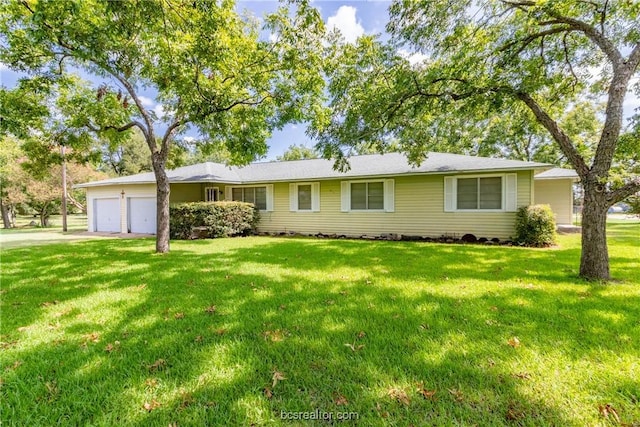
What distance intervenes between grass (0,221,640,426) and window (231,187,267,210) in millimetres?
8852

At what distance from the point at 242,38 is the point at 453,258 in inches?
319

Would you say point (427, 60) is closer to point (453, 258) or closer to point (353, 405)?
point (453, 258)

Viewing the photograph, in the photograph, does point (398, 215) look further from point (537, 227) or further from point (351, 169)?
point (537, 227)

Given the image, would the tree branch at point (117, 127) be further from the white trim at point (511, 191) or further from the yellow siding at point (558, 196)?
the yellow siding at point (558, 196)

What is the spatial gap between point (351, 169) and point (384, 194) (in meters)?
1.81

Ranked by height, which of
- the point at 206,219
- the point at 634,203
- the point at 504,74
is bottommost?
the point at 206,219

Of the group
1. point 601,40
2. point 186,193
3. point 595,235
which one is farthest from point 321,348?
point 186,193

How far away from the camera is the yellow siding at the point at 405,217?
416 inches

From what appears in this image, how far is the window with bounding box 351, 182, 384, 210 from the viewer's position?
487 inches

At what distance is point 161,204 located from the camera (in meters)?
9.04

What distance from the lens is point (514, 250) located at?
884 cm

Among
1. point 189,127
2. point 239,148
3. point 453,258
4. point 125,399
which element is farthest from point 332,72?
point 125,399

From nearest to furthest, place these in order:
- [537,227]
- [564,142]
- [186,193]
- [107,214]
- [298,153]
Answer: [564,142] < [537,227] < [186,193] < [107,214] < [298,153]

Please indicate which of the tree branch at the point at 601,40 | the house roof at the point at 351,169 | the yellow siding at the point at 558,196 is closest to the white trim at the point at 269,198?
the house roof at the point at 351,169
